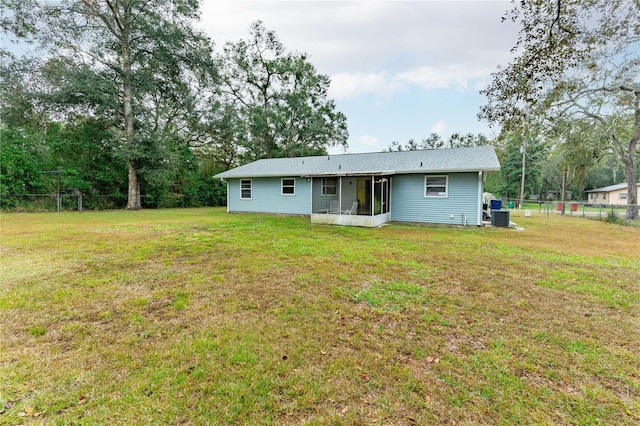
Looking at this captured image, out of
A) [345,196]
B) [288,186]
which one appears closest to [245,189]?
[288,186]

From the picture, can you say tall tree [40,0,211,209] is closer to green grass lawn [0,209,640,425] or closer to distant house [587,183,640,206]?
green grass lawn [0,209,640,425]

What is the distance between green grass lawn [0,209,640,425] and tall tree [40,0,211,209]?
13756mm

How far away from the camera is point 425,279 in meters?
4.50

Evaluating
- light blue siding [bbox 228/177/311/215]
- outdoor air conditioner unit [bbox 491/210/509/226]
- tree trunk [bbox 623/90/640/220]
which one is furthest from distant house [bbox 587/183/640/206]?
light blue siding [bbox 228/177/311/215]

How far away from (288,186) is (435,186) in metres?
7.14

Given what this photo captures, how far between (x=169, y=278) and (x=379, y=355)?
3537 millimetres

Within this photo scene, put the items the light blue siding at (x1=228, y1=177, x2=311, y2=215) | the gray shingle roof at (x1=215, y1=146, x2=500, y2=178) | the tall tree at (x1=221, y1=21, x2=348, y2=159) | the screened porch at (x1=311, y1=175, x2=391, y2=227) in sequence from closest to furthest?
the gray shingle roof at (x1=215, y1=146, x2=500, y2=178) < the screened porch at (x1=311, y1=175, x2=391, y2=227) < the light blue siding at (x1=228, y1=177, x2=311, y2=215) < the tall tree at (x1=221, y1=21, x2=348, y2=159)

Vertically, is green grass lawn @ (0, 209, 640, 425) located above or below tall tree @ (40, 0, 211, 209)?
below

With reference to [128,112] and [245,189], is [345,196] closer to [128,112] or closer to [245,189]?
[245,189]

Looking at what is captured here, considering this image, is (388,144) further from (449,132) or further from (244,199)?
(244,199)

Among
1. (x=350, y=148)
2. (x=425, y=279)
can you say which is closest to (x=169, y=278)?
(x=425, y=279)

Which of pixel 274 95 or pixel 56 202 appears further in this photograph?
pixel 274 95

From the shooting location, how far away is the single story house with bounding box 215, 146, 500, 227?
10.7 meters

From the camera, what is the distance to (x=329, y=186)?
13.9 metres
